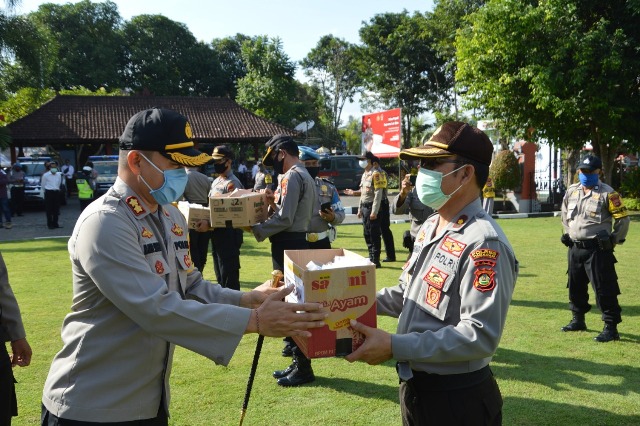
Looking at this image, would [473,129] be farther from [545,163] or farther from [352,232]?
[545,163]

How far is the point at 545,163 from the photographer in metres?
33.1

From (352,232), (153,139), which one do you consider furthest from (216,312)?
(352,232)

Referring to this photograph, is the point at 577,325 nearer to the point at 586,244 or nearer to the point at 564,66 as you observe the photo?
the point at 586,244

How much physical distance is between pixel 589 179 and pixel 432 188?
477 cm

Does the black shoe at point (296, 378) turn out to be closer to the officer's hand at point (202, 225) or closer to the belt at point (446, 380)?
the officer's hand at point (202, 225)

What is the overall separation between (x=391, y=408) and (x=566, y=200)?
384 cm

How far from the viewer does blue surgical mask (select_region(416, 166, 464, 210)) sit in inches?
106

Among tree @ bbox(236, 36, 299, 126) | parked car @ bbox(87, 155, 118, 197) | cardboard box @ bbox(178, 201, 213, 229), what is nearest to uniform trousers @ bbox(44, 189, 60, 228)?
parked car @ bbox(87, 155, 118, 197)

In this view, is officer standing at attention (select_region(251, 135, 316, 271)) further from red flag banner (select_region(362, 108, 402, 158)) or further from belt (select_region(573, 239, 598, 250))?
red flag banner (select_region(362, 108, 402, 158))

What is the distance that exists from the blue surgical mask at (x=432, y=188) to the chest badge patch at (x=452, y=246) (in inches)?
8.5

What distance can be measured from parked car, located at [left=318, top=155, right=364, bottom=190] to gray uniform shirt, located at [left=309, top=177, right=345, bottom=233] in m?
24.9

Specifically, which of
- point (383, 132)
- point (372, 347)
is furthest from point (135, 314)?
point (383, 132)

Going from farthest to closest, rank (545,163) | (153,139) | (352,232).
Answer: (545,163)
(352,232)
(153,139)

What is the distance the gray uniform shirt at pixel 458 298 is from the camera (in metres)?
2.34
